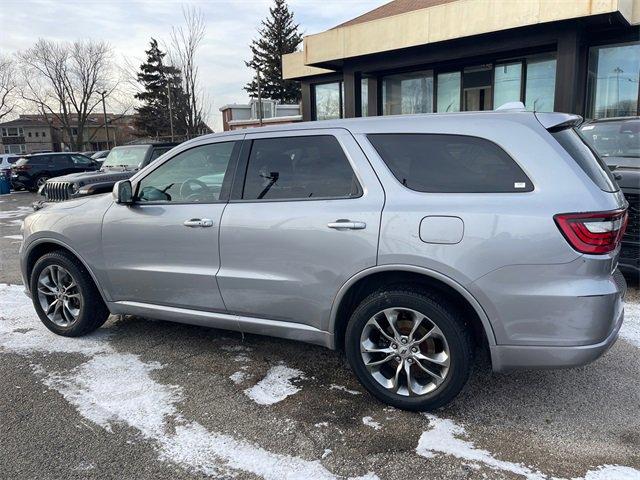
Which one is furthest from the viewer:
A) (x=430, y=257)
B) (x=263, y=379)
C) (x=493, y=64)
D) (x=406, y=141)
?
(x=493, y=64)

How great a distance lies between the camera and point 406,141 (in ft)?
10.4

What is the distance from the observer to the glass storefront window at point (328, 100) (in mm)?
19734

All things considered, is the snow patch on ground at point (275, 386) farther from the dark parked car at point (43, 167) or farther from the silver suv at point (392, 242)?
the dark parked car at point (43, 167)

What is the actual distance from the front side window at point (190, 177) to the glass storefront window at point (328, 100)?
1628 cm

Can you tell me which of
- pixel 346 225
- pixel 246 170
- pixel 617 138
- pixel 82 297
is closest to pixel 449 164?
pixel 346 225

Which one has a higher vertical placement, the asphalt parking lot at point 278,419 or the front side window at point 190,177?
the front side window at point 190,177

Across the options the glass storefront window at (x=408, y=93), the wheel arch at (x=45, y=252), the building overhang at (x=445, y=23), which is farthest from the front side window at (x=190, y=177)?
the glass storefront window at (x=408, y=93)

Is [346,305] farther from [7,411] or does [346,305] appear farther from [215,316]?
[7,411]

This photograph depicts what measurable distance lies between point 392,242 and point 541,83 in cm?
1303

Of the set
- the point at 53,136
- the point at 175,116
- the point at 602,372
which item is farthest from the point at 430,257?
the point at 53,136

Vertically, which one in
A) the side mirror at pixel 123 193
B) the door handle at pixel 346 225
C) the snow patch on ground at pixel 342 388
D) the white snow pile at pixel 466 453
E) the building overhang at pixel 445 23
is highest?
the building overhang at pixel 445 23

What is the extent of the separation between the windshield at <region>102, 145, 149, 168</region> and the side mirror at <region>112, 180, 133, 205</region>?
723 centimetres

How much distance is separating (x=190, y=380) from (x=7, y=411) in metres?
1.14

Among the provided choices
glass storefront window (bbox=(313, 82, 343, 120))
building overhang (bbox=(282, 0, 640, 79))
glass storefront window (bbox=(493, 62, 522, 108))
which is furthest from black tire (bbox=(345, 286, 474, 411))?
glass storefront window (bbox=(313, 82, 343, 120))
